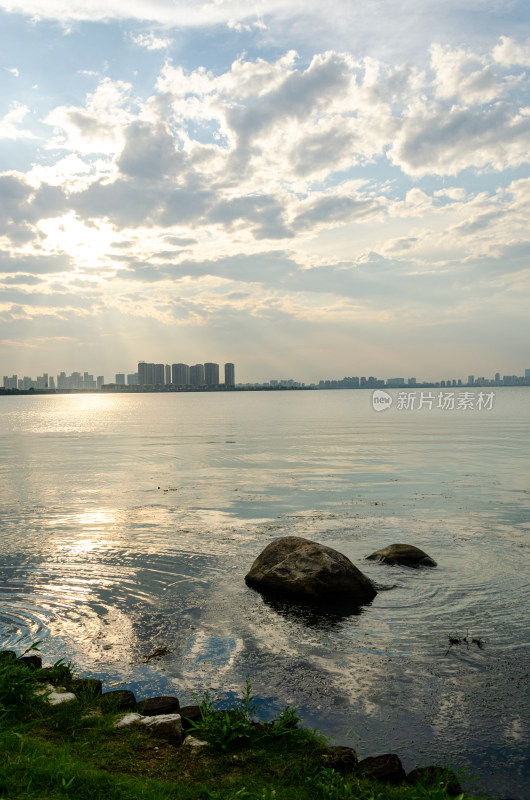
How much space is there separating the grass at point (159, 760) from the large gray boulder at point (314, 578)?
5508 mm

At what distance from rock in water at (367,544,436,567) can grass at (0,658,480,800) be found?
879cm

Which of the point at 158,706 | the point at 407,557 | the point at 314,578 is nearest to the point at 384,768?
the point at 158,706

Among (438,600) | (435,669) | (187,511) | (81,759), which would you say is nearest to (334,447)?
(187,511)

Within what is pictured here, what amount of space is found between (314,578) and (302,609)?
0.91 metres

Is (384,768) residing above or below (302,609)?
above

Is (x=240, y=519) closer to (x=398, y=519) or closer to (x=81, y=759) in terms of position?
(x=398, y=519)

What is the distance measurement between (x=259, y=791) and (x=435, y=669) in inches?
189

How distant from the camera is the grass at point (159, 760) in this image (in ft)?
21.0

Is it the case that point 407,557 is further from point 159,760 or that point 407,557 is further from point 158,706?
point 159,760

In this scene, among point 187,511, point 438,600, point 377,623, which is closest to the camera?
point 377,623

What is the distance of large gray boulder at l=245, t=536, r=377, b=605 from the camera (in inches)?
552

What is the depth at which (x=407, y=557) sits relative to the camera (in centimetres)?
1669

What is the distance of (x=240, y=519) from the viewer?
76.3ft

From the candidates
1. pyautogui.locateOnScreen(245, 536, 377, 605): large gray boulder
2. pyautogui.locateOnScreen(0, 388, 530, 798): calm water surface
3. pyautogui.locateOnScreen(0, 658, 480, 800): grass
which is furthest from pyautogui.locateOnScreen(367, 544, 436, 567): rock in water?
pyautogui.locateOnScreen(0, 658, 480, 800): grass
